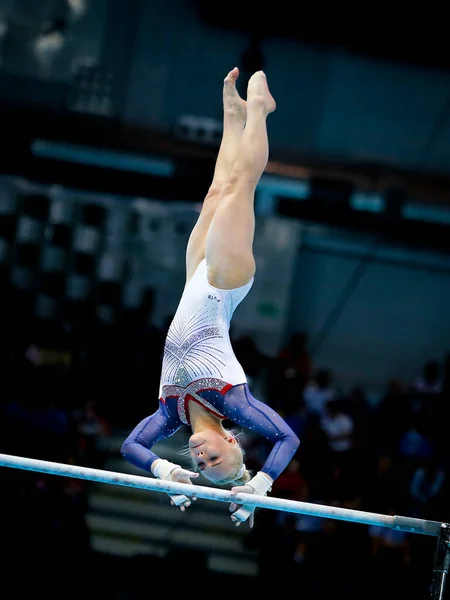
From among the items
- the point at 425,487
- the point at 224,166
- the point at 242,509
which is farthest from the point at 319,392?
the point at 242,509

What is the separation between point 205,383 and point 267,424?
0.38m

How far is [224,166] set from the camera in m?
4.67

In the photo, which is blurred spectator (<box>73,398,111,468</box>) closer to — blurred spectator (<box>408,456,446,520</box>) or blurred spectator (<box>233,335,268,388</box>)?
blurred spectator (<box>233,335,268,388</box>)

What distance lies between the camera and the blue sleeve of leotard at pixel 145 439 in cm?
405

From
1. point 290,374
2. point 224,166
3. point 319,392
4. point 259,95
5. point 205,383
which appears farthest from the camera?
point 319,392

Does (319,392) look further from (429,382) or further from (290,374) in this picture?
(429,382)

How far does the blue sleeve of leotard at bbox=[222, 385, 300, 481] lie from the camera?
12.9 ft

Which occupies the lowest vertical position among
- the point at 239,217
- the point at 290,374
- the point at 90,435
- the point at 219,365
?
the point at 90,435

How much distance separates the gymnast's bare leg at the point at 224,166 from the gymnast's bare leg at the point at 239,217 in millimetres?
233

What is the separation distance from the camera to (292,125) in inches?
360

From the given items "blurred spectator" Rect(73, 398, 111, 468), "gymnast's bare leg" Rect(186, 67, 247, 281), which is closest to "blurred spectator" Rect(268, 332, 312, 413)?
"blurred spectator" Rect(73, 398, 111, 468)

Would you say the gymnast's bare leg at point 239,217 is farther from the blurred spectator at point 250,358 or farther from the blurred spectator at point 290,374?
the blurred spectator at point 250,358

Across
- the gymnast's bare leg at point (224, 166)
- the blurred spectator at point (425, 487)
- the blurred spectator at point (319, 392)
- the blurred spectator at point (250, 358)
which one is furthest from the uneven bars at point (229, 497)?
the blurred spectator at point (250, 358)

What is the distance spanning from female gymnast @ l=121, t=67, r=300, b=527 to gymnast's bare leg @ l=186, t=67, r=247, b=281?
12 cm
